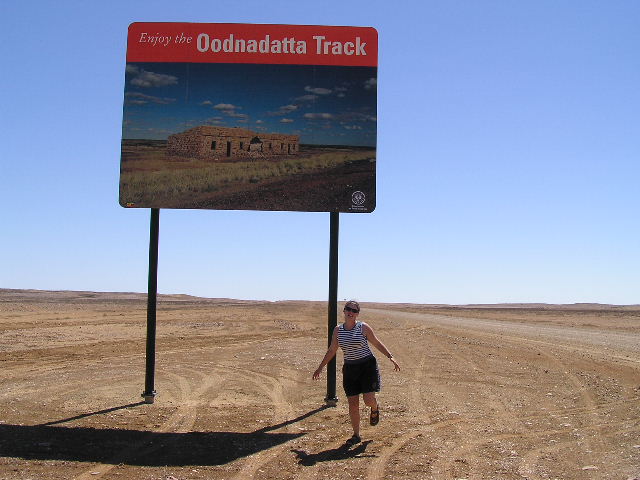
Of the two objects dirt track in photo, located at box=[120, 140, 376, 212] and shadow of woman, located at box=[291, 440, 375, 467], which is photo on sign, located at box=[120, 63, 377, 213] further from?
shadow of woman, located at box=[291, 440, 375, 467]

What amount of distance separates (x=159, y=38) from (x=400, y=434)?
7009 mm

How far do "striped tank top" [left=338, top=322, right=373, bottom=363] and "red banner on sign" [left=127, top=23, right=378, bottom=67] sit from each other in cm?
470

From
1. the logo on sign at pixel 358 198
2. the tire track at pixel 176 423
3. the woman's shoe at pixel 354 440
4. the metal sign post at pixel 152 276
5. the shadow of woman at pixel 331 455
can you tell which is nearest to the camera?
the tire track at pixel 176 423

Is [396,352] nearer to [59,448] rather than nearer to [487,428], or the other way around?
[487,428]

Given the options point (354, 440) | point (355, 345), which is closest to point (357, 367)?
point (355, 345)

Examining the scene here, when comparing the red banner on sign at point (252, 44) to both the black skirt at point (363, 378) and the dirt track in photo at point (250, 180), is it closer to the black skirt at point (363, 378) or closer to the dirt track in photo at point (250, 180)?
the dirt track in photo at point (250, 180)

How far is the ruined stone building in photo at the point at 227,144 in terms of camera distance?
10680 mm

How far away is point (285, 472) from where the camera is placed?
6.76 metres

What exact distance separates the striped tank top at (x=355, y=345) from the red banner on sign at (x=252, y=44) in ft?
15.4

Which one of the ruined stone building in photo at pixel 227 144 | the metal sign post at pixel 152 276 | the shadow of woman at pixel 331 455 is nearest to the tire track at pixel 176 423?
the metal sign post at pixel 152 276

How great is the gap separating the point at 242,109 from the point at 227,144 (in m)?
0.62

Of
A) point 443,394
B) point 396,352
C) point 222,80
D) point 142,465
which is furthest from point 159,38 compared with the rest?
point 396,352

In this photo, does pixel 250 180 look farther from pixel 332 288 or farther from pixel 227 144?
pixel 332 288

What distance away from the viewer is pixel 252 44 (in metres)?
10.8
